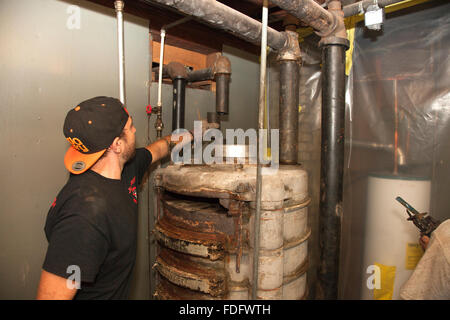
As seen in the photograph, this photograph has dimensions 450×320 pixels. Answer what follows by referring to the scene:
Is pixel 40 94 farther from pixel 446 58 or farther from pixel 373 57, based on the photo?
pixel 446 58

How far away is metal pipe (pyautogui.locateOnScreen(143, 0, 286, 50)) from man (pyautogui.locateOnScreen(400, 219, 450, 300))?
4.05 ft

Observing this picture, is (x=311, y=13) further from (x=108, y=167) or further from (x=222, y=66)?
(x=108, y=167)

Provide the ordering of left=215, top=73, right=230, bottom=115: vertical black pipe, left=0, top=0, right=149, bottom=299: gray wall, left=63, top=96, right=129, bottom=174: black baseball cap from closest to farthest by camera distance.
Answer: left=63, top=96, right=129, bottom=174: black baseball cap → left=0, top=0, right=149, bottom=299: gray wall → left=215, top=73, right=230, bottom=115: vertical black pipe

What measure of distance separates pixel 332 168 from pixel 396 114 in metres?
0.58

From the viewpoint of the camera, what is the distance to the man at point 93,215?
0.86m

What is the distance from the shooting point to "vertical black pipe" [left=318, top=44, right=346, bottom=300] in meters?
1.49

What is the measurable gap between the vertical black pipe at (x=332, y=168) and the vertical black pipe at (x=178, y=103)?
903 mm

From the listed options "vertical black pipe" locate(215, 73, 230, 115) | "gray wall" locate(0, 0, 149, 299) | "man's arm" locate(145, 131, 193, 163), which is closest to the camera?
"gray wall" locate(0, 0, 149, 299)

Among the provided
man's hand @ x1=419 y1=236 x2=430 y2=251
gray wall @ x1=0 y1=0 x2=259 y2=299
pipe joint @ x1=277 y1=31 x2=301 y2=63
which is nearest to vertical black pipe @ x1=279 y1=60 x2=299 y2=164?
pipe joint @ x1=277 y1=31 x2=301 y2=63

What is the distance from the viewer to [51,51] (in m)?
1.40

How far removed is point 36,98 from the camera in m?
1.36

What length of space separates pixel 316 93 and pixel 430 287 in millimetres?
1355

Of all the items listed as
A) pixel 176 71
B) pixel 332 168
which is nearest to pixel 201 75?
pixel 176 71
